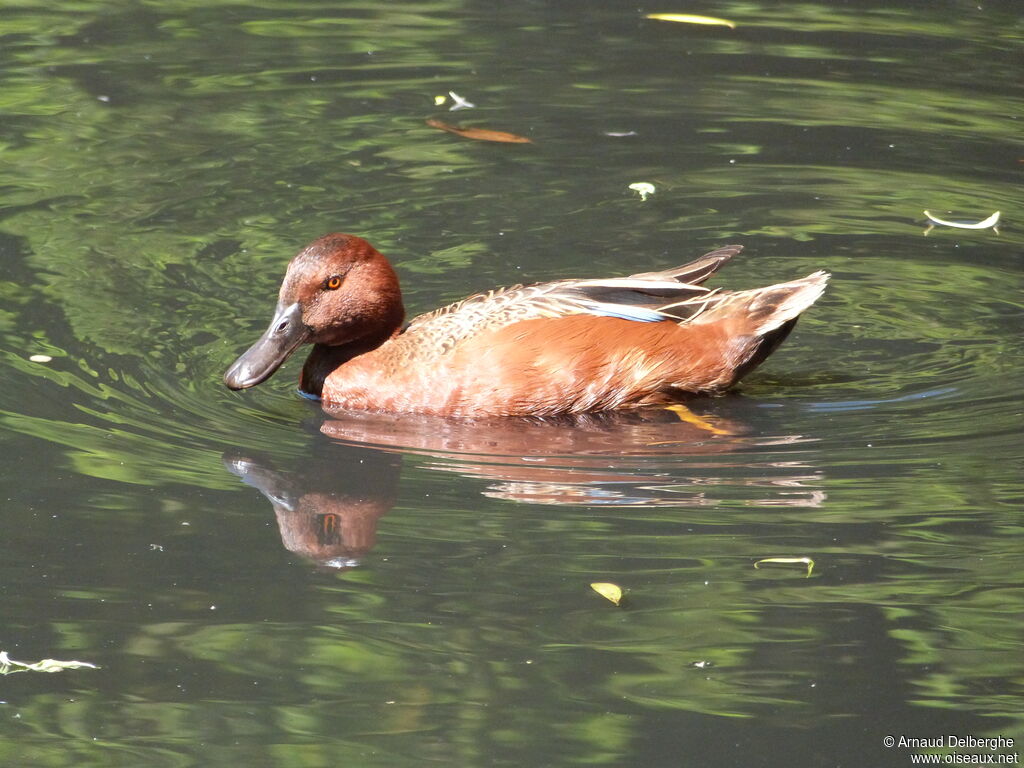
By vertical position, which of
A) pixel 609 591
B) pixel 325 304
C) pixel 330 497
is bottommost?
pixel 330 497

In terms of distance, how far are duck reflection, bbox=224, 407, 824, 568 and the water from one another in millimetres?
22

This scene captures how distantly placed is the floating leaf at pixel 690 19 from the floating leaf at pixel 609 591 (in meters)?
8.19

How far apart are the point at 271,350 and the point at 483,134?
388 centimetres

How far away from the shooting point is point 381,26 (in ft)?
41.2

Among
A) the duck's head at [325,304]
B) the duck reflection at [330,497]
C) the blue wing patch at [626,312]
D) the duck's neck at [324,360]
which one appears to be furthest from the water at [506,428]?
the blue wing patch at [626,312]

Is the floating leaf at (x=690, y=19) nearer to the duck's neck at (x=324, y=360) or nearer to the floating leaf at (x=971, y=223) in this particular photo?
the floating leaf at (x=971, y=223)

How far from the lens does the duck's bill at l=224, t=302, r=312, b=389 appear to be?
6.76 metres

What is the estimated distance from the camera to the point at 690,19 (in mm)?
12469

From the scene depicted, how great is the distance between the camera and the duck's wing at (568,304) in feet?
22.9

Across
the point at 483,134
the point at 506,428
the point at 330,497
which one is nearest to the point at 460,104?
the point at 483,134

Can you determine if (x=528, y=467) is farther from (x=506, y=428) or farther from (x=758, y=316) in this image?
(x=758, y=316)

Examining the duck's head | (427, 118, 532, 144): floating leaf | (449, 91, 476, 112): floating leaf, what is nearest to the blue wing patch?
the duck's head

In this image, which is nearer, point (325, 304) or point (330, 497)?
point (330, 497)

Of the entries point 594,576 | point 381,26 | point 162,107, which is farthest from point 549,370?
point 381,26
